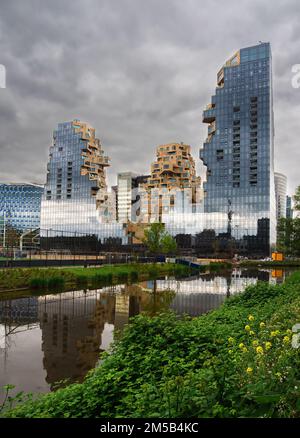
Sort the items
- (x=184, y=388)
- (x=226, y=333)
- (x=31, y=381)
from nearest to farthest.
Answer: (x=184, y=388) → (x=31, y=381) → (x=226, y=333)

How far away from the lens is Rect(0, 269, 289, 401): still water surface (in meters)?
8.60

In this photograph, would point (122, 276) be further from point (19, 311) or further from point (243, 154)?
point (243, 154)

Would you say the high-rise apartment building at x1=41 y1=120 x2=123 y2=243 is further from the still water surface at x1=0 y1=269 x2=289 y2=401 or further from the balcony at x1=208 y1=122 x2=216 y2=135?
the still water surface at x1=0 y1=269 x2=289 y2=401

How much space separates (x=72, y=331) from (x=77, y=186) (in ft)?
470

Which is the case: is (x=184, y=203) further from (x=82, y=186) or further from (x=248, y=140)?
(x=82, y=186)

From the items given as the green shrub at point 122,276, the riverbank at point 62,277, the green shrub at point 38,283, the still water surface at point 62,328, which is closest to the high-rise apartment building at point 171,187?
the riverbank at point 62,277

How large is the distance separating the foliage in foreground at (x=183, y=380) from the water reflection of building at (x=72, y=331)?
1.58 meters

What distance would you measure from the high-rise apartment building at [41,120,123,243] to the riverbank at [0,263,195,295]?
108662 mm

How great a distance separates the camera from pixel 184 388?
4.61 m

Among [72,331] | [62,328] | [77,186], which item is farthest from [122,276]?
[77,186]

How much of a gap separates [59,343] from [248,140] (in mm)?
119966

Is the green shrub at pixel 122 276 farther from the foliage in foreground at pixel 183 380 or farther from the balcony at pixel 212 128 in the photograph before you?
the balcony at pixel 212 128

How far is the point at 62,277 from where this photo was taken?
28.2 meters
